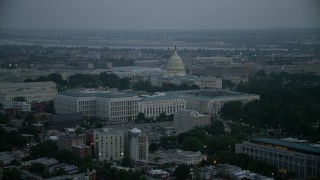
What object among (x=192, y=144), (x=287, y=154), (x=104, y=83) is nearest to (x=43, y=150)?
(x=192, y=144)

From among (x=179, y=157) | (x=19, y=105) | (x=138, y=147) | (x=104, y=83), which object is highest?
(x=138, y=147)

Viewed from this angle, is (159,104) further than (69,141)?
Yes

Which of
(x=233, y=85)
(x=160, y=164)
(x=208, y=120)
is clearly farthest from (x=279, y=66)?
(x=160, y=164)

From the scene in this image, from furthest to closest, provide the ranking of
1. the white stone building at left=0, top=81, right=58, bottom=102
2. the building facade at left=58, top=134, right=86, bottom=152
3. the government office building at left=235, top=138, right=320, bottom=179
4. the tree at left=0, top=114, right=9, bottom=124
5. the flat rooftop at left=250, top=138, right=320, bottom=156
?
the white stone building at left=0, top=81, right=58, bottom=102, the tree at left=0, top=114, right=9, bottom=124, the building facade at left=58, top=134, right=86, bottom=152, the flat rooftop at left=250, top=138, right=320, bottom=156, the government office building at left=235, top=138, right=320, bottom=179

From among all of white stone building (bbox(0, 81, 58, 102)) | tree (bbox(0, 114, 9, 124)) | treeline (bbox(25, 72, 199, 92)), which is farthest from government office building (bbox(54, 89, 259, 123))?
treeline (bbox(25, 72, 199, 92))

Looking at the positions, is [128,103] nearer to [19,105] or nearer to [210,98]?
[210,98]

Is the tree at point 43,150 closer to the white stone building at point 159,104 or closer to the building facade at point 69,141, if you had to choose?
the building facade at point 69,141

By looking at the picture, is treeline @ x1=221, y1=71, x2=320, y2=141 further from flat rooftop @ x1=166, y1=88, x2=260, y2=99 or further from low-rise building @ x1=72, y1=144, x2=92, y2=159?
low-rise building @ x1=72, y1=144, x2=92, y2=159
